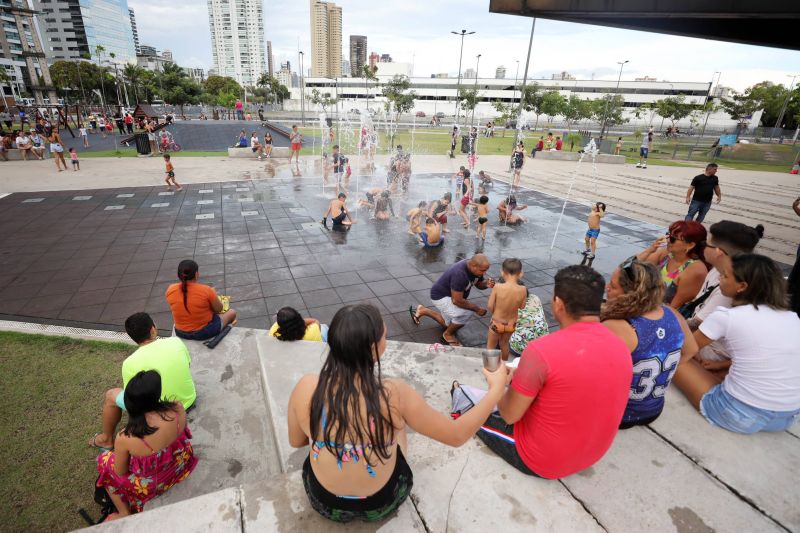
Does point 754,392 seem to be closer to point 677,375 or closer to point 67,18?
point 677,375

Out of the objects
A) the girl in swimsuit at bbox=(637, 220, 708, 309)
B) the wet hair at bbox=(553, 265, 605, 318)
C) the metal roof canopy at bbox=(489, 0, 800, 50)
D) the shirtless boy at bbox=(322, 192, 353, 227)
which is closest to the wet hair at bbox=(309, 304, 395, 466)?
the wet hair at bbox=(553, 265, 605, 318)

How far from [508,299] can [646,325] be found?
2.06 m

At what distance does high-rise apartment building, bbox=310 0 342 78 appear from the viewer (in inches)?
7042

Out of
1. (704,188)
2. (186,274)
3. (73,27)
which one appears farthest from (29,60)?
(73,27)

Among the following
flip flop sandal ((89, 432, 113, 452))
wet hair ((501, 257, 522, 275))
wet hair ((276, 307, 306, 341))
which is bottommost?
flip flop sandal ((89, 432, 113, 452))

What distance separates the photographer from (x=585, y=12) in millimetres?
6871

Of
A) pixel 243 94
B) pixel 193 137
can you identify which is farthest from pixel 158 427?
pixel 243 94

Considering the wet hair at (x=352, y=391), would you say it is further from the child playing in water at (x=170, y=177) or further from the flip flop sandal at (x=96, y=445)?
the child playing in water at (x=170, y=177)

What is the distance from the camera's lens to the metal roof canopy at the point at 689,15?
561cm

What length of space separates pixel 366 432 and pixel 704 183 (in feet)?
40.9

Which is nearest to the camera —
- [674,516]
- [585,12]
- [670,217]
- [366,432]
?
[366,432]

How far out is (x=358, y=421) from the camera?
176 centimetres

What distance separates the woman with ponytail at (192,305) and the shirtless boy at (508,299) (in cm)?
346

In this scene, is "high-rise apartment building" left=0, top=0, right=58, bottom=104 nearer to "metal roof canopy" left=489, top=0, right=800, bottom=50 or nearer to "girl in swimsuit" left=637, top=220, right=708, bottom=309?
"metal roof canopy" left=489, top=0, right=800, bottom=50
